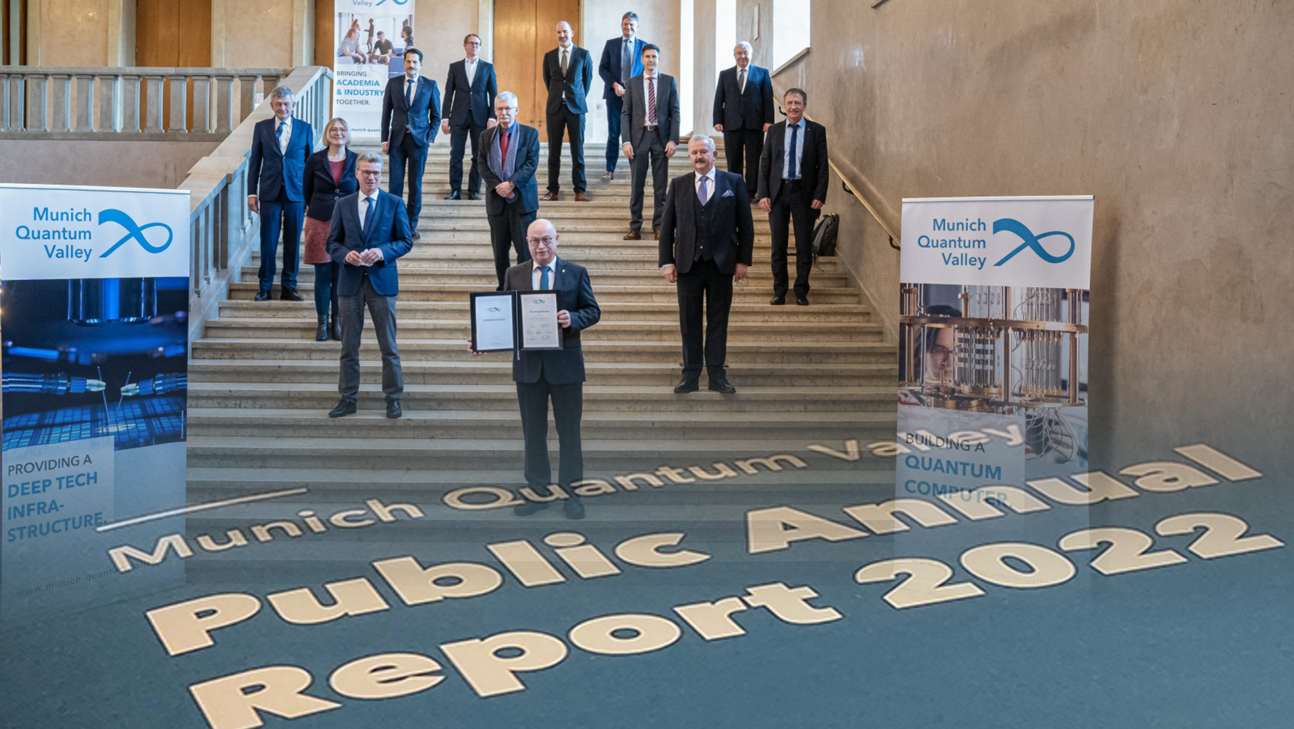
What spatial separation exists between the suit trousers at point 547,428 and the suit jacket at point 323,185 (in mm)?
2439

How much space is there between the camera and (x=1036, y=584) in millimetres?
3707

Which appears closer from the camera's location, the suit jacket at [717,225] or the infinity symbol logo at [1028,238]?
the infinity symbol logo at [1028,238]

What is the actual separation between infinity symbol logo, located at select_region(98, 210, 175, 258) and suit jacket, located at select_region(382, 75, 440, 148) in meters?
3.84

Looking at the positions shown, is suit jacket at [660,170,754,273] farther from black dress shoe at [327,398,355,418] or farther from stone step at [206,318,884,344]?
black dress shoe at [327,398,355,418]

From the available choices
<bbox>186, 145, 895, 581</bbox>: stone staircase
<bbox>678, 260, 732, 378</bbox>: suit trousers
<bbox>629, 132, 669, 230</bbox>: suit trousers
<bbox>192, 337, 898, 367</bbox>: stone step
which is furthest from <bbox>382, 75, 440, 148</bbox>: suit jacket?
<bbox>678, 260, 732, 378</bbox>: suit trousers

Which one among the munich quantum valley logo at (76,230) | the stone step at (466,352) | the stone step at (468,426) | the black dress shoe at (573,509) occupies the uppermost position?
the munich quantum valley logo at (76,230)

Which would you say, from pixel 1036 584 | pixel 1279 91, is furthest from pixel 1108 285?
pixel 1036 584

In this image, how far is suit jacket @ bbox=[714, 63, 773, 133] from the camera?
8195mm

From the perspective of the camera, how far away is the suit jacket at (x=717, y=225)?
241 inches

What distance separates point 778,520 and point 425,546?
1424mm

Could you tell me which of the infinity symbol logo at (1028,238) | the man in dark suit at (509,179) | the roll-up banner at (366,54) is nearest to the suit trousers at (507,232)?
the man in dark suit at (509,179)

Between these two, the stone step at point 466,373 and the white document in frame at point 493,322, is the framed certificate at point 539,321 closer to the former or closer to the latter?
the white document in frame at point 493,322

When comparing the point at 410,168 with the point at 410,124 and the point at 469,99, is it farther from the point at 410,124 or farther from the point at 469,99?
the point at 469,99

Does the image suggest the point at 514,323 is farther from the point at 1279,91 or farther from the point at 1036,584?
the point at 1279,91
